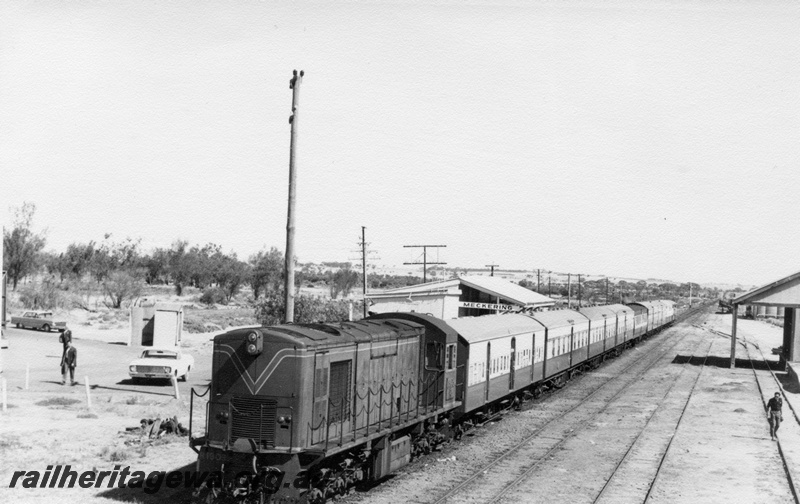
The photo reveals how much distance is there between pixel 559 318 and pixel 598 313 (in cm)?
1029

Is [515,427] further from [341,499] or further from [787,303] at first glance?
[787,303]

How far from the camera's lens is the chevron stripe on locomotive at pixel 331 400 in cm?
1227

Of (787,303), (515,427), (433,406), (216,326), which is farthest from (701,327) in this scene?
(433,406)

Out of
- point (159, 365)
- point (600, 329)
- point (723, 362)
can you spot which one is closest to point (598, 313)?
point (600, 329)

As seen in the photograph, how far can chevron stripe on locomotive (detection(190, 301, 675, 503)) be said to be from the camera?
12266 mm

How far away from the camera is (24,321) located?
46.3 m

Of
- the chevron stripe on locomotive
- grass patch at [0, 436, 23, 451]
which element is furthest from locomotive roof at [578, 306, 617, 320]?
grass patch at [0, 436, 23, 451]

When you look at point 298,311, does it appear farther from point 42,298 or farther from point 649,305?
point 649,305

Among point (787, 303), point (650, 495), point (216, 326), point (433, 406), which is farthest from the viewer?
point (216, 326)

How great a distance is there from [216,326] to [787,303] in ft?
128

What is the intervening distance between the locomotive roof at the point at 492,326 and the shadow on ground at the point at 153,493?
8577 millimetres

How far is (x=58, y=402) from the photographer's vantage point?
898 inches

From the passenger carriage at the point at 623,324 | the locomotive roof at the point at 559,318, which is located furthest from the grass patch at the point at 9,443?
the passenger carriage at the point at 623,324

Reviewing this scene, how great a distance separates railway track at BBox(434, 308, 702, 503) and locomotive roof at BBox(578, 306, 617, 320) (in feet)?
22.8
